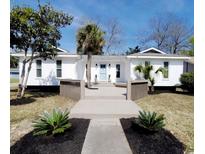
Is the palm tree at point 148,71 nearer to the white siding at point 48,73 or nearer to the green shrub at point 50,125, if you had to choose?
the white siding at point 48,73

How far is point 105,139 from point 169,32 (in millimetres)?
41333

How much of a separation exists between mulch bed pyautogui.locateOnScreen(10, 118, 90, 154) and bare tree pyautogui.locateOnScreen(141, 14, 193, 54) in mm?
39585

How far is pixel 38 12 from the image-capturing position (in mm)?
10062

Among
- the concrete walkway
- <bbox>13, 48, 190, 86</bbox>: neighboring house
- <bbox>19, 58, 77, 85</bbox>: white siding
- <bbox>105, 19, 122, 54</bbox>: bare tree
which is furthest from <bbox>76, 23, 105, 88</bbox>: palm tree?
<bbox>105, 19, 122, 54</bbox>: bare tree

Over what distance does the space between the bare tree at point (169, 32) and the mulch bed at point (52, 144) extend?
130ft

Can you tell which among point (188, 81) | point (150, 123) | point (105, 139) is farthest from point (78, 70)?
point (105, 139)

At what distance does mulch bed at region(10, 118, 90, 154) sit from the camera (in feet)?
13.2

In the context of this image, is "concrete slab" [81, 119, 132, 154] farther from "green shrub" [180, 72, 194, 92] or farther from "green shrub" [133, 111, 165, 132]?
"green shrub" [180, 72, 194, 92]

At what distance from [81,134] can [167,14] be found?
4287 centimetres

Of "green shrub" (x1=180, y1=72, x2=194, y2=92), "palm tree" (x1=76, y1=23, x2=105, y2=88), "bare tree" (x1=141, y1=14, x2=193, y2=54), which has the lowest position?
"green shrub" (x1=180, y1=72, x2=194, y2=92)

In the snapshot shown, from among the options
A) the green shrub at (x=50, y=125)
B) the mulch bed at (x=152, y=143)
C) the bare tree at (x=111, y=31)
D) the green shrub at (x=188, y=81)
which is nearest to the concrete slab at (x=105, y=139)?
the mulch bed at (x=152, y=143)
